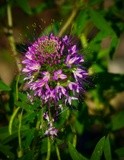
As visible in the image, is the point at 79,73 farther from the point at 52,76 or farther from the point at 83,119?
the point at 83,119

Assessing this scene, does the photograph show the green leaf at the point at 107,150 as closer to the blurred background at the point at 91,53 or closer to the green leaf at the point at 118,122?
the blurred background at the point at 91,53

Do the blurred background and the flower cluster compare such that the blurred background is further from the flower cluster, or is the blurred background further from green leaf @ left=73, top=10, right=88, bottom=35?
the flower cluster

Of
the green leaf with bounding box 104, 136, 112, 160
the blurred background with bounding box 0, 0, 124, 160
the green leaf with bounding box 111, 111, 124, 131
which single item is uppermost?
the blurred background with bounding box 0, 0, 124, 160

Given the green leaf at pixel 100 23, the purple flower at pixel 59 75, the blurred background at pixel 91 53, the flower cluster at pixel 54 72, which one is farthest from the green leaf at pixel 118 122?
the purple flower at pixel 59 75

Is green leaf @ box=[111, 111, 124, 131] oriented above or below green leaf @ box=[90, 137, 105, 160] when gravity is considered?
above

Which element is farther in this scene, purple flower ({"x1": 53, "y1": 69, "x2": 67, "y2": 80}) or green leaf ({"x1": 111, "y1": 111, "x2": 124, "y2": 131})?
green leaf ({"x1": 111, "y1": 111, "x2": 124, "y2": 131})

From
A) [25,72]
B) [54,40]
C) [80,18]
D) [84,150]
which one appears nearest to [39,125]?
[25,72]

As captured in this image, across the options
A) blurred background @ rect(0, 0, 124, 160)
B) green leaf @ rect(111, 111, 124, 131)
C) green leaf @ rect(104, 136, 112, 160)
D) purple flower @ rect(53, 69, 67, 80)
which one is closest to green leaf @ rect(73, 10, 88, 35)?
blurred background @ rect(0, 0, 124, 160)

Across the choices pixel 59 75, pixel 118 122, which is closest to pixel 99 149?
pixel 59 75
